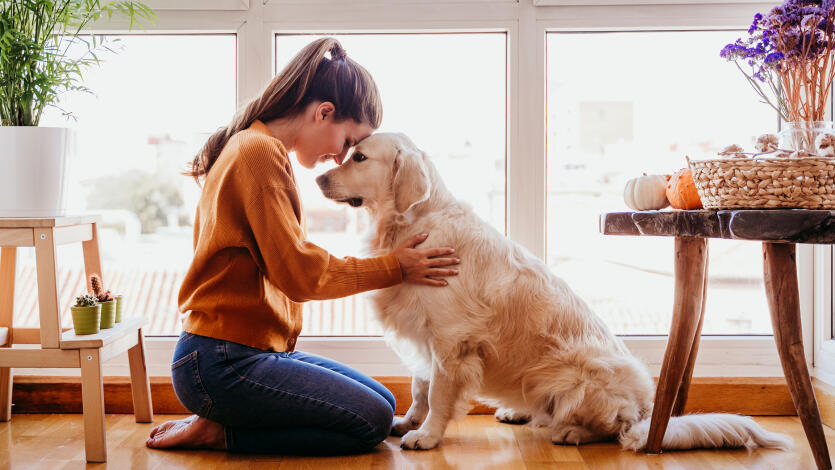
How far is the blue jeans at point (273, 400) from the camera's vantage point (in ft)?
6.47

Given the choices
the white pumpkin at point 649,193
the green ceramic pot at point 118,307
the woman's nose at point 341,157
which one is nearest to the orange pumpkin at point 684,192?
the white pumpkin at point 649,193

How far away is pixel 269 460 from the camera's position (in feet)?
6.64

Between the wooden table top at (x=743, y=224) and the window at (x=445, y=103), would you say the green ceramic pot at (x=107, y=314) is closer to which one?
the window at (x=445, y=103)

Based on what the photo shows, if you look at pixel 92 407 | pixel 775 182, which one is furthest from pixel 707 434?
pixel 92 407

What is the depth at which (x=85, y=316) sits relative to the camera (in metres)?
2.06

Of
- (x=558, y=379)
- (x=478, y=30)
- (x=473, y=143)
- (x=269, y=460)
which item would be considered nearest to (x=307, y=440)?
(x=269, y=460)

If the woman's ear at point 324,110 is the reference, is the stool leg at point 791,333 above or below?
below

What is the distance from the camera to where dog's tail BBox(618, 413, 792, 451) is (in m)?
2.08

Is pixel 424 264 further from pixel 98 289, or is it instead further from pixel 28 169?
pixel 28 169

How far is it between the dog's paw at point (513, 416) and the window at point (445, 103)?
612mm

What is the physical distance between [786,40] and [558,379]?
3.84 feet

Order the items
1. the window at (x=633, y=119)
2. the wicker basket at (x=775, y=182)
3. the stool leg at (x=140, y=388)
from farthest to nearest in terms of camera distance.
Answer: the window at (x=633, y=119) → the stool leg at (x=140, y=388) → the wicker basket at (x=775, y=182)

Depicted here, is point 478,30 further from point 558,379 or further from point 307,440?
point 307,440

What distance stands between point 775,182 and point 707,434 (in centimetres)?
89
